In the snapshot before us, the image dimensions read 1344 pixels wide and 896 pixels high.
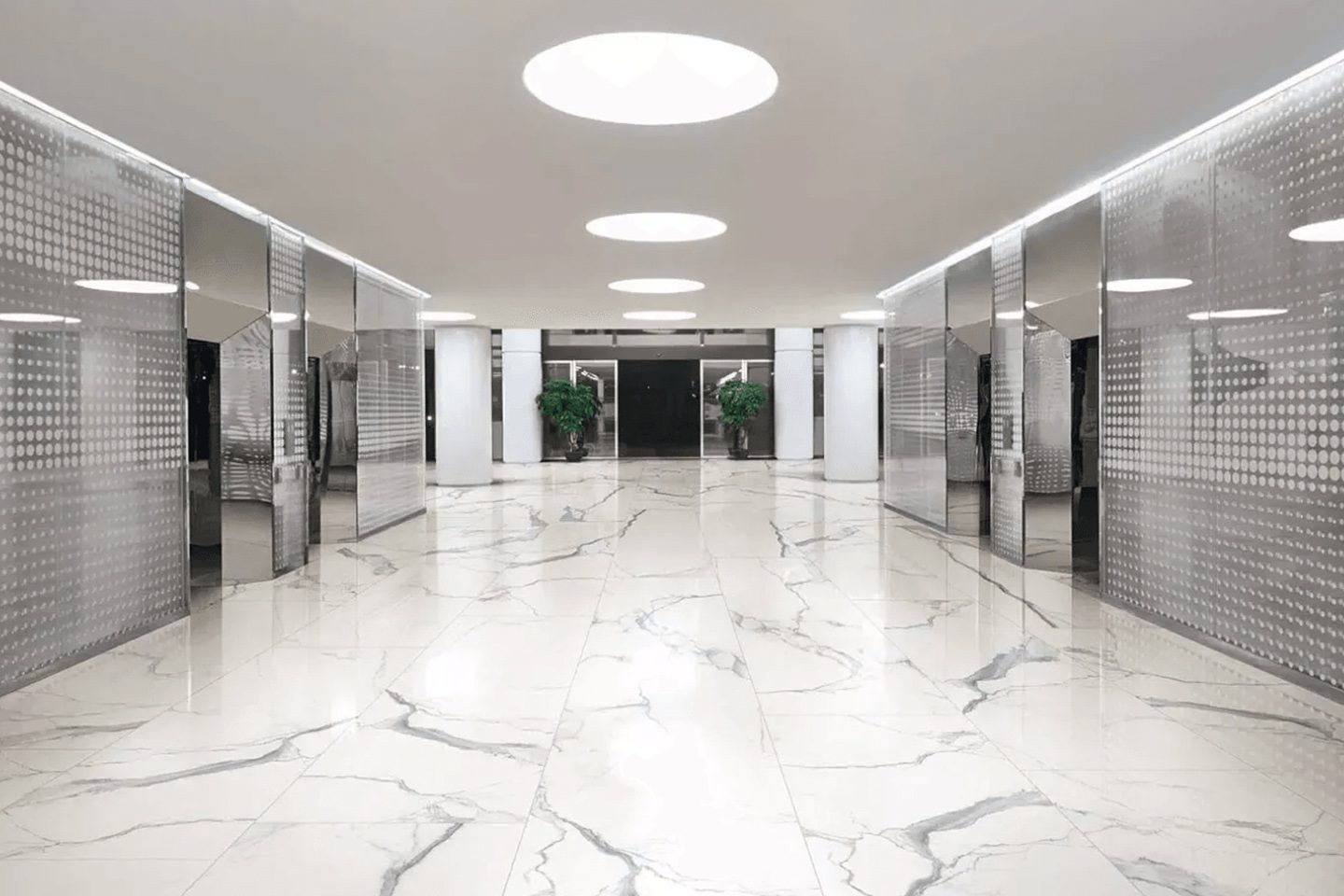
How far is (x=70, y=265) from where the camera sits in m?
6.00

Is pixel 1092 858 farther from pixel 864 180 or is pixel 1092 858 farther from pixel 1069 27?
pixel 864 180

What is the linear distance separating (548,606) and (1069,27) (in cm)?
547

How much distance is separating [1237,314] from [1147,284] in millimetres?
1173

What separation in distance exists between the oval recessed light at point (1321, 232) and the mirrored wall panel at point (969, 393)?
488 centimetres

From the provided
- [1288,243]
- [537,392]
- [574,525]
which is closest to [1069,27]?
[1288,243]

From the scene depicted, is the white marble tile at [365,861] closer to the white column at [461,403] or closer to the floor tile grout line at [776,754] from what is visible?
the floor tile grout line at [776,754]

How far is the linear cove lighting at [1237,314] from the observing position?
576cm

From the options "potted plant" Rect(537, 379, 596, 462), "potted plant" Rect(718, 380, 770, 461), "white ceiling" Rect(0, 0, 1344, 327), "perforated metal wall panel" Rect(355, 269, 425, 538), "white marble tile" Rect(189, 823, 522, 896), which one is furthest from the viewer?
"potted plant" Rect(718, 380, 770, 461)

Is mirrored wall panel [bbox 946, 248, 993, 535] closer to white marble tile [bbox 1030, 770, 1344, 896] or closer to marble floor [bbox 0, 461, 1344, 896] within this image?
marble floor [bbox 0, 461, 1344, 896]

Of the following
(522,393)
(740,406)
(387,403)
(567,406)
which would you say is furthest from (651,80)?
(522,393)

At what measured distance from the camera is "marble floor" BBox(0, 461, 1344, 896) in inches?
126

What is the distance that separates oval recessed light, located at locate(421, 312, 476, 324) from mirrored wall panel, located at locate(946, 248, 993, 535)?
965cm

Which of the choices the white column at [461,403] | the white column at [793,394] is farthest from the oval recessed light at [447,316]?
the white column at [793,394]

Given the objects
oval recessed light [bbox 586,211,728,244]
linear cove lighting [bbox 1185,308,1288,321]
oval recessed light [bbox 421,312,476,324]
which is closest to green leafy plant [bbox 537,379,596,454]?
oval recessed light [bbox 421,312,476,324]
